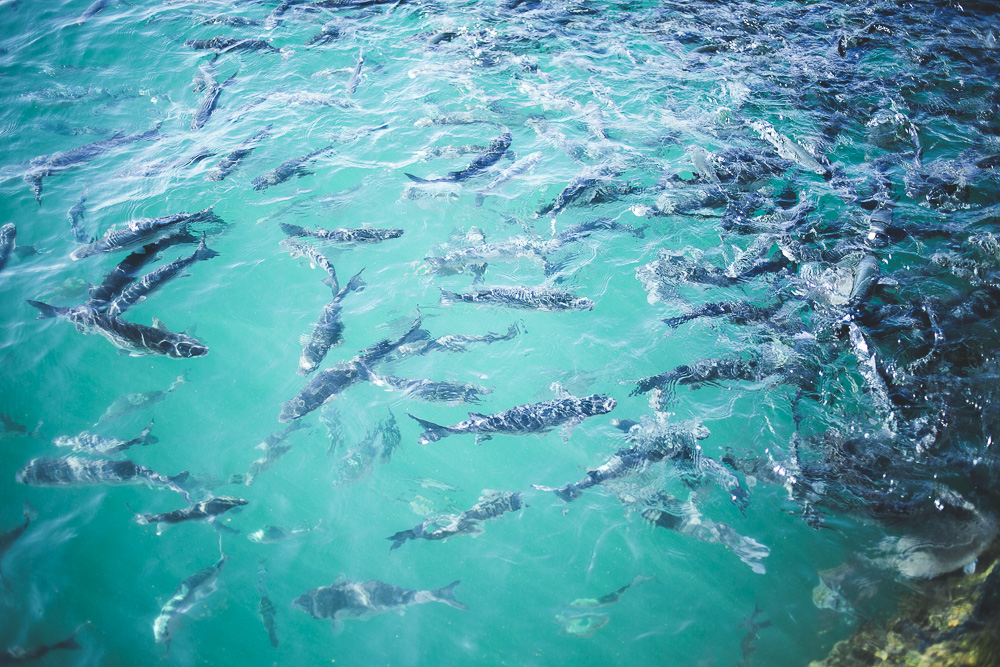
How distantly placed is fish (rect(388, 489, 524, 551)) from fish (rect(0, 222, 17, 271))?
754 cm

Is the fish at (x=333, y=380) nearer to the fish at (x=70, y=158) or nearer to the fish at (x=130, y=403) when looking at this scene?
the fish at (x=130, y=403)

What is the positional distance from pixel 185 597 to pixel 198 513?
923 mm

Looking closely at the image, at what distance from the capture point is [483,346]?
21.8ft

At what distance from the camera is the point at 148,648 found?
17.0ft

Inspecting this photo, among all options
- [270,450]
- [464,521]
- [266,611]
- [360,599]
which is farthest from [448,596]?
[270,450]

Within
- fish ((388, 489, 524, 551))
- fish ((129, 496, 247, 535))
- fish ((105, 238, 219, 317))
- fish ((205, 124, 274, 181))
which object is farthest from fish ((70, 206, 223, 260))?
fish ((388, 489, 524, 551))

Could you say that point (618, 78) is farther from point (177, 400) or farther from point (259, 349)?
point (177, 400)

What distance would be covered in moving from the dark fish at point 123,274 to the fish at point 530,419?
4802 mm

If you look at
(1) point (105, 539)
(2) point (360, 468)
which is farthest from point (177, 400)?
(2) point (360, 468)

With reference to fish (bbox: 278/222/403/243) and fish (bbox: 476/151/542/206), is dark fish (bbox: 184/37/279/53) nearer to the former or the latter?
fish (bbox: 278/222/403/243)

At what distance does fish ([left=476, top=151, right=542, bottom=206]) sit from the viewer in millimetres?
7746

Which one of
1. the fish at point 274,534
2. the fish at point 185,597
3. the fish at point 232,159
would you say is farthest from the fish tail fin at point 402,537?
the fish at point 232,159

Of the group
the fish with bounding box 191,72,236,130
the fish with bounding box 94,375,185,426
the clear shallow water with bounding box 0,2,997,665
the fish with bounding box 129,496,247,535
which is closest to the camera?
the clear shallow water with bounding box 0,2,997,665

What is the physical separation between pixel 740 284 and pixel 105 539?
887 cm
